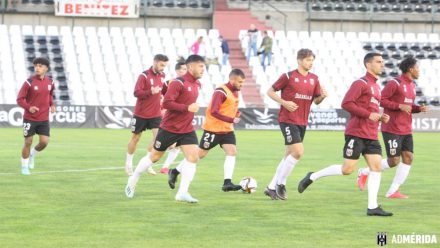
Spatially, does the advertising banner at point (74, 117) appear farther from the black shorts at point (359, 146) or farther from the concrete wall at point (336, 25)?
the black shorts at point (359, 146)

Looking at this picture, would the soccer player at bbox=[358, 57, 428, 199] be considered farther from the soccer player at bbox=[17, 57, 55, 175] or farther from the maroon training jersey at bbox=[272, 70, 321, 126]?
the soccer player at bbox=[17, 57, 55, 175]

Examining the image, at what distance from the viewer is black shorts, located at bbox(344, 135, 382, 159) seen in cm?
1386

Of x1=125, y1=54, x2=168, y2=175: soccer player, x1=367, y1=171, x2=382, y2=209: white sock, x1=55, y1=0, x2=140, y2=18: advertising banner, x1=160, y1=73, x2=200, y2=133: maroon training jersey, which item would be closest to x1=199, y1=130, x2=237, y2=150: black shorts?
x1=160, y1=73, x2=200, y2=133: maroon training jersey

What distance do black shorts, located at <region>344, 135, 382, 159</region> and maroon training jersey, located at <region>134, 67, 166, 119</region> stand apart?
19.9 ft

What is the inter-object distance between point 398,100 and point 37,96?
7.32m

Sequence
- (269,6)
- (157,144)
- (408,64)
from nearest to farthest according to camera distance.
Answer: (157,144), (408,64), (269,6)

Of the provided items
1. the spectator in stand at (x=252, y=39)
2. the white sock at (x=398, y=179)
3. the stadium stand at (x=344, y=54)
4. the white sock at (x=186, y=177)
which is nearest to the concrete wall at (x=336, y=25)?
the stadium stand at (x=344, y=54)

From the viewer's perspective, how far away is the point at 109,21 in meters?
49.2

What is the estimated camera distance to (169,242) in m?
10.9

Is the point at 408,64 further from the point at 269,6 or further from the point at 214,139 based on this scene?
the point at 269,6

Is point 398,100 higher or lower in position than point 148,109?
higher

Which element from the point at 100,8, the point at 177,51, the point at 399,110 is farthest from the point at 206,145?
the point at 100,8

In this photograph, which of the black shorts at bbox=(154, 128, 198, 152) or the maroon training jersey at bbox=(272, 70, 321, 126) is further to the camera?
the maroon training jersey at bbox=(272, 70, 321, 126)

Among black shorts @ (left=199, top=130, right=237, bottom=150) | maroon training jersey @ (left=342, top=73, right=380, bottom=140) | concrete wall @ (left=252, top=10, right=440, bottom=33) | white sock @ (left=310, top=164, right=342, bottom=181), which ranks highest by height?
maroon training jersey @ (left=342, top=73, right=380, bottom=140)
